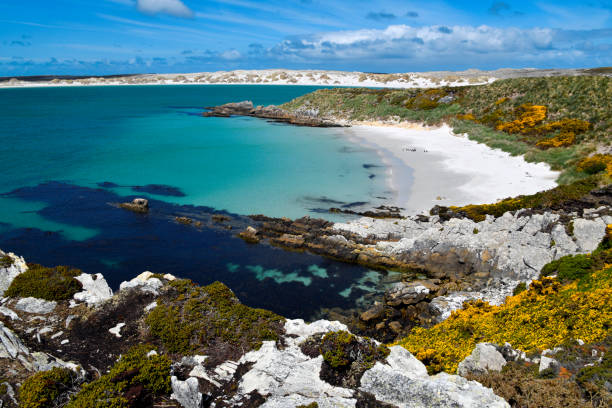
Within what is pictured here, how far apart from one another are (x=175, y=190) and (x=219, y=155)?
15.6 m

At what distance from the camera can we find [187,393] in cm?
854

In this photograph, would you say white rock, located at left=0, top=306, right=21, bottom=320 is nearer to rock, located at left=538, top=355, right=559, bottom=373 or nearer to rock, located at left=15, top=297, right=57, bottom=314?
rock, located at left=15, top=297, right=57, bottom=314

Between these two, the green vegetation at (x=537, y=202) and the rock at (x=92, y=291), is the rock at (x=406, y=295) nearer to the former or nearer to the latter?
the green vegetation at (x=537, y=202)

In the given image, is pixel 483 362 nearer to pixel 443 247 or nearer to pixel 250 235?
pixel 443 247

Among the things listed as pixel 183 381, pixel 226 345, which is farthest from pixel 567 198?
pixel 183 381

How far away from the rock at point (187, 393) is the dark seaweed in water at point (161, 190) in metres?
28.1

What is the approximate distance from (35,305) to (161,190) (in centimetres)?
2469

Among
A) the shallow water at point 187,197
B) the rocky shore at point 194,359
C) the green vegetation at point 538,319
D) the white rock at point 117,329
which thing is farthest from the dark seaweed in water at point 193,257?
the white rock at point 117,329

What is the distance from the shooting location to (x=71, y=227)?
2731 centimetres

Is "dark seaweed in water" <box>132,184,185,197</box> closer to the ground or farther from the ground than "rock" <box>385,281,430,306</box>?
farther from the ground

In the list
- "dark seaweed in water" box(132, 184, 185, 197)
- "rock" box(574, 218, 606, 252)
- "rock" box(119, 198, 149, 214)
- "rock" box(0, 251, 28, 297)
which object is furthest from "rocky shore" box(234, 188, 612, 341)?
"rock" box(0, 251, 28, 297)

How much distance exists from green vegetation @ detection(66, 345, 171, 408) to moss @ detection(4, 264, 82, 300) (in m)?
5.70

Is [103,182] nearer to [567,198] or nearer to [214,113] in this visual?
[567,198]

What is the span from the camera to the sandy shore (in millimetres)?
30891
